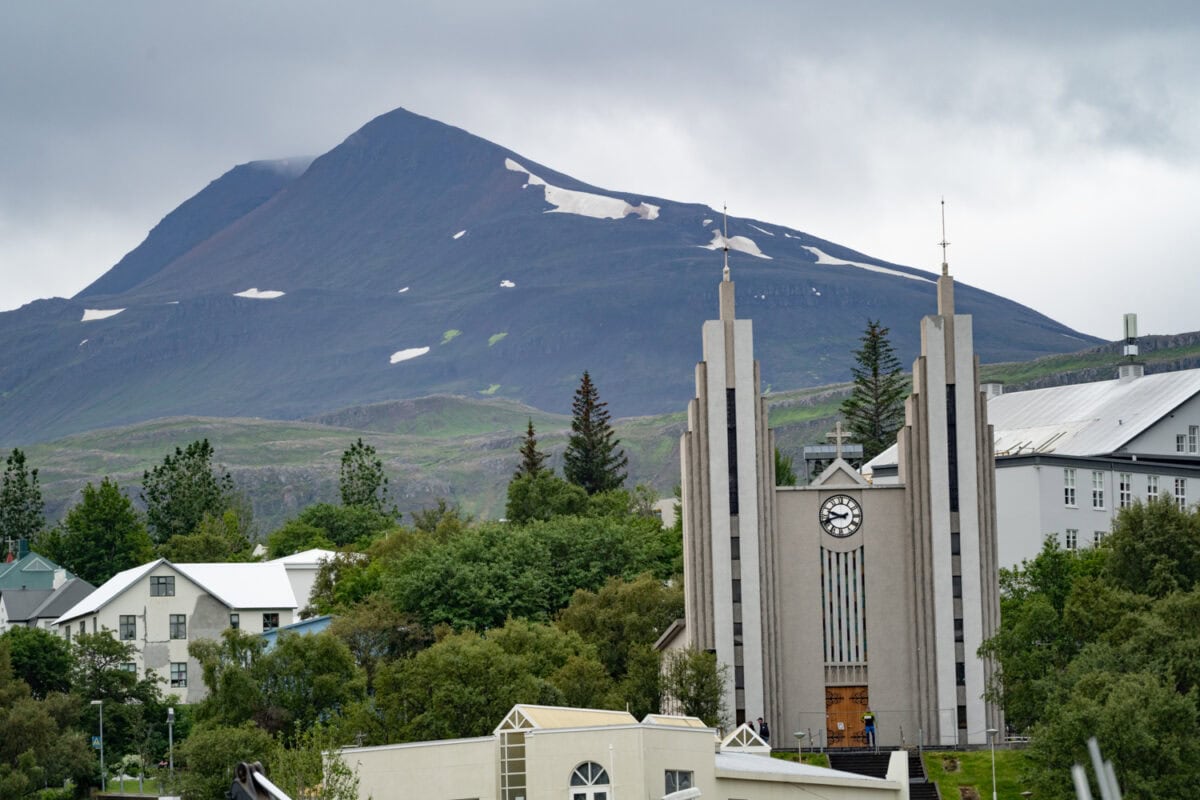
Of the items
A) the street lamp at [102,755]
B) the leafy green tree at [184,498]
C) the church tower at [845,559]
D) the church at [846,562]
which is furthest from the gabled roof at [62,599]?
the church tower at [845,559]

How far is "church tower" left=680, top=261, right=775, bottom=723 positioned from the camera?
8375 cm

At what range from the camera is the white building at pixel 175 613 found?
114750mm

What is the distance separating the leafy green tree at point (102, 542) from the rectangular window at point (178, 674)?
39590 mm

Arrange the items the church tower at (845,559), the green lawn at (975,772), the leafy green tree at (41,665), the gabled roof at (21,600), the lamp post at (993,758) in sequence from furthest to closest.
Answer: the gabled roof at (21,600) < the leafy green tree at (41,665) < the church tower at (845,559) < the green lawn at (975,772) < the lamp post at (993,758)

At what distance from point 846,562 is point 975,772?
14.0 meters

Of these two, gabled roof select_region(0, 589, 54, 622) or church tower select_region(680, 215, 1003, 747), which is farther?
gabled roof select_region(0, 589, 54, 622)

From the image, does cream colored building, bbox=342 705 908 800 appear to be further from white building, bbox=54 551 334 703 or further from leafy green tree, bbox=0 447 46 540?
leafy green tree, bbox=0 447 46 540

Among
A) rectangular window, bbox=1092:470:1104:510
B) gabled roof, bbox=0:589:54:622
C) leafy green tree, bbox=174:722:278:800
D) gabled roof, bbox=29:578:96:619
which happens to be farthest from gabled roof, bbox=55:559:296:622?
rectangular window, bbox=1092:470:1104:510

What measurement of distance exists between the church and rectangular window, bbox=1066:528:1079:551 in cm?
2284

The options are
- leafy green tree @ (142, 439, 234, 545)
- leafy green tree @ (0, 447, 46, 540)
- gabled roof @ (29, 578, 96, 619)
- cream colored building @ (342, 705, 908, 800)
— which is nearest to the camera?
cream colored building @ (342, 705, 908, 800)

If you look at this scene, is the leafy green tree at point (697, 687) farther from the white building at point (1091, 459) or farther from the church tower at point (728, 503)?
the white building at point (1091, 459)

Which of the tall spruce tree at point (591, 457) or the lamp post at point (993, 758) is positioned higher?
the tall spruce tree at point (591, 457)

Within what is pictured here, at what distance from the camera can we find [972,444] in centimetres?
8525

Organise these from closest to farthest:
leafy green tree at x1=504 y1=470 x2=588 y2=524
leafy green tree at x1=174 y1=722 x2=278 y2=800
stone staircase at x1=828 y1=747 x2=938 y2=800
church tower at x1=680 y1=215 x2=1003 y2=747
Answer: stone staircase at x1=828 y1=747 x2=938 y2=800
leafy green tree at x1=174 y1=722 x2=278 y2=800
church tower at x1=680 y1=215 x2=1003 y2=747
leafy green tree at x1=504 y1=470 x2=588 y2=524
